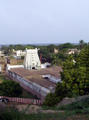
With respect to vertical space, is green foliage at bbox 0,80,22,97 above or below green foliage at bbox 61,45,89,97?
below

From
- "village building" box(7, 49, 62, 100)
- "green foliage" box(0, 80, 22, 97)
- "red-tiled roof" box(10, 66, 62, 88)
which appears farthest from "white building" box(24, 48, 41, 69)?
"green foliage" box(0, 80, 22, 97)

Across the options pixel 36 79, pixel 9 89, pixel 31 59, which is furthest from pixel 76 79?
pixel 31 59

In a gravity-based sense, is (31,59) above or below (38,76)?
above

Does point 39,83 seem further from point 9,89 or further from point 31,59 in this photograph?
point 31,59

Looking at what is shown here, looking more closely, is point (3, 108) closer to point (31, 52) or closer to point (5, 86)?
point (5, 86)

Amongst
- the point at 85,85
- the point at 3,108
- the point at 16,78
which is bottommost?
the point at 16,78

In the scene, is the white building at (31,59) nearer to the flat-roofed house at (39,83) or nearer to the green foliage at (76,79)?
the flat-roofed house at (39,83)

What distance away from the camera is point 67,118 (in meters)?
6.67

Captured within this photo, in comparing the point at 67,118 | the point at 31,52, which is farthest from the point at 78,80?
the point at 31,52

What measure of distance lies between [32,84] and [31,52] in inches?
534

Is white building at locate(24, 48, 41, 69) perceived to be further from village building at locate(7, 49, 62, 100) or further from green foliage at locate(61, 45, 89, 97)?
green foliage at locate(61, 45, 89, 97)

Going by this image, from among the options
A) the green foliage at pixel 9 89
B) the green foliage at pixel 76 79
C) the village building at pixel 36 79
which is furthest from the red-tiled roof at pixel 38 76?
the green foliage at pixel 76 79

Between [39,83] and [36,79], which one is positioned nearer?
[39,83]

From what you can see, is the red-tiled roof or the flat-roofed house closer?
the flat-roofed house
